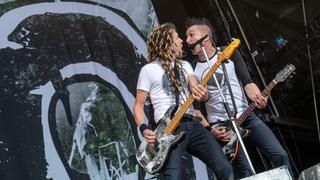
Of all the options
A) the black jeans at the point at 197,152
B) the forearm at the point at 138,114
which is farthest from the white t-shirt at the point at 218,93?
the forearm at the point at 138,114

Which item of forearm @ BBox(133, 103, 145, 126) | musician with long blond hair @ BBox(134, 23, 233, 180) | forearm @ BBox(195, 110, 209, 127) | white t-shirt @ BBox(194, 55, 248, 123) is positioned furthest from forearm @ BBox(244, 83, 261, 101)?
forearm @ BBox(133, 103, 145, 126)

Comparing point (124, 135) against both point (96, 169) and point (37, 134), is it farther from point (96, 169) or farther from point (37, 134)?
point (37, 134)

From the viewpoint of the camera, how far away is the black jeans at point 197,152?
3143mm

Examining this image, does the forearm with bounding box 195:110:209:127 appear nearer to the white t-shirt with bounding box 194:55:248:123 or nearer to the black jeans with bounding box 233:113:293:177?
the white t-shirt with bounding box 194:55:248:123

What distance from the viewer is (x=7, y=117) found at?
3885 mm

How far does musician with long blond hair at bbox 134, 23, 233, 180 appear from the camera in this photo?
3.17 m

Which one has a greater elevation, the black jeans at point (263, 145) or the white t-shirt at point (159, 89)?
the white t-shirt at point (159, 89)

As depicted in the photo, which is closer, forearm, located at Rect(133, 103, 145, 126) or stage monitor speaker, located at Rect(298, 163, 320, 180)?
stage monitor speaker, located at Rect(298, 163, 320, 180)

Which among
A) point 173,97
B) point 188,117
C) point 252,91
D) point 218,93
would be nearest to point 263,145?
point 252,91


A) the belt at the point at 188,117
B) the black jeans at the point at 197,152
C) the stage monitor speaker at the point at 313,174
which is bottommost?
the stage monitor speaker at the point at 313,174

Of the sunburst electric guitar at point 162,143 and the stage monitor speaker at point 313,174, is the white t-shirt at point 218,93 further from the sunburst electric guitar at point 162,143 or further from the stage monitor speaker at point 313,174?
the stage monitor speaker at point 313,174

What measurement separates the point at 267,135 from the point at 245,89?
40cm

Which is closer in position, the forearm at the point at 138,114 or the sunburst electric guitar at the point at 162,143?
the sunburst electric guitar at the point at 162,143

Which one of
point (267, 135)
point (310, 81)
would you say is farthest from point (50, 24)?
point (310, 81)
